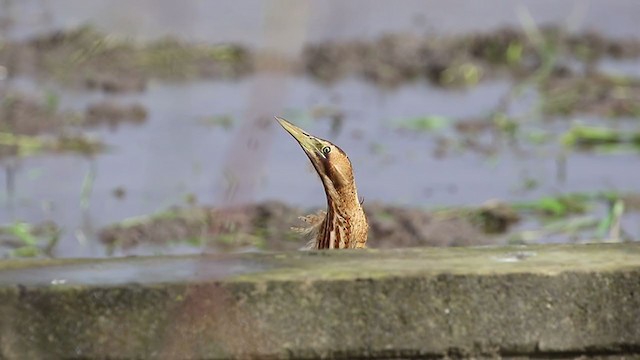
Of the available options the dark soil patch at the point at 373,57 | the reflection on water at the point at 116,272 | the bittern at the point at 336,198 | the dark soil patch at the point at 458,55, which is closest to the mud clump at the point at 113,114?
the dark soil patch at the point at 373,57

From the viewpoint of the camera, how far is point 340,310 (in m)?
2.81

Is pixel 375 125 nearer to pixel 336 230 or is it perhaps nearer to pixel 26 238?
pixel 26 238

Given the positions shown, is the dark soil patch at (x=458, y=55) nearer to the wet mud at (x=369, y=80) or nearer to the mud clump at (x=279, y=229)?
the wet mud at (x=369, y=80)

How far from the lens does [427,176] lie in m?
6.55

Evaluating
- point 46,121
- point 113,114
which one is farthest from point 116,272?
point 113,114

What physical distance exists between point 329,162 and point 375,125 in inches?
166

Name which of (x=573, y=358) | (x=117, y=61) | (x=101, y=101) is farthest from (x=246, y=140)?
(x=117, y=61)

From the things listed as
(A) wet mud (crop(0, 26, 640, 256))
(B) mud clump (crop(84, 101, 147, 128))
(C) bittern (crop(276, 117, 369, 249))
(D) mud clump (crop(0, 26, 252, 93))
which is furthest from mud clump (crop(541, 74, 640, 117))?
(C) bittern (crop(276, 117, 369, 249))

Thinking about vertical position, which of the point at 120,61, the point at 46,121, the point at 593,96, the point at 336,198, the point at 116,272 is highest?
the point at 120,61

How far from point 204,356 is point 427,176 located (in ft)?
12.7

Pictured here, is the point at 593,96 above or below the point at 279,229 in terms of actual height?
above

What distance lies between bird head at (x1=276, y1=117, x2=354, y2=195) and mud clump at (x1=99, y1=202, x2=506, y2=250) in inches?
73.7

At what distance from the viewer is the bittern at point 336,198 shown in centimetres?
324

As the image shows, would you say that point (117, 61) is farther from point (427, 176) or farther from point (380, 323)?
point (380, 323)
